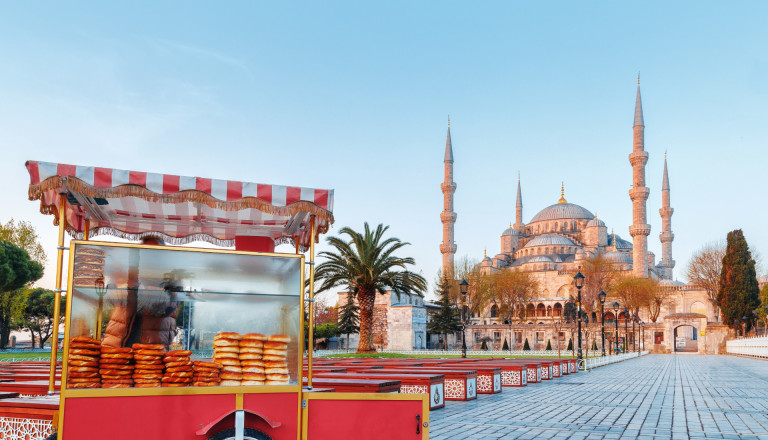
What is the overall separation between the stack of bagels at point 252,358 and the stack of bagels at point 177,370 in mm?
398

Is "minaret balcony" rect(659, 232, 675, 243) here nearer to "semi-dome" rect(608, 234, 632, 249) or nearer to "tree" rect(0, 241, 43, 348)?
"semi-dome" rect(608, 234, 632, 249)

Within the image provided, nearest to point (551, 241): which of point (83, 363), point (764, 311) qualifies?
point (764, 311)

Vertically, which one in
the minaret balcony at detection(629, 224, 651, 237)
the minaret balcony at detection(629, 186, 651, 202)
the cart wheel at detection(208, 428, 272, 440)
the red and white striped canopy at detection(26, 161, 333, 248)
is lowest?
the cart wheel at detection(208, 428, 272, 440)

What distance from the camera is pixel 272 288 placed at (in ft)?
16.5

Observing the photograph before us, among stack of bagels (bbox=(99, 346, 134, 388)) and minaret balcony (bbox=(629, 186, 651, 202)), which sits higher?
minaret balcony (bbox=(629, 186, 651, 202))

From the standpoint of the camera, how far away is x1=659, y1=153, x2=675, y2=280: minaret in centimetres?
8081

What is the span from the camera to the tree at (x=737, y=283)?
50812 millimetres

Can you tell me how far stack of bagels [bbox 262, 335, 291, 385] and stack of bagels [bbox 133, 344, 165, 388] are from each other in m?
0.77

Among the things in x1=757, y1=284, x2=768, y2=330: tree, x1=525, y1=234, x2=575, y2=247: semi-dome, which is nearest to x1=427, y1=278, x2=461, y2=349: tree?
x1=757, y1=284, x2=768, y2=330: tree

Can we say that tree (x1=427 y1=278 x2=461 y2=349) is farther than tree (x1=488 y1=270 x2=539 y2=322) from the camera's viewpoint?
No

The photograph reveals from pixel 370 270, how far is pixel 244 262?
2336 centimetres

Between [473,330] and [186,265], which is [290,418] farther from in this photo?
[473,330]

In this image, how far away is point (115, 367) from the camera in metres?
4.57

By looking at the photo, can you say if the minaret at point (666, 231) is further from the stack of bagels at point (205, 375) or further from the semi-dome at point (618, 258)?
the stack of bagels at point (205, 375)
